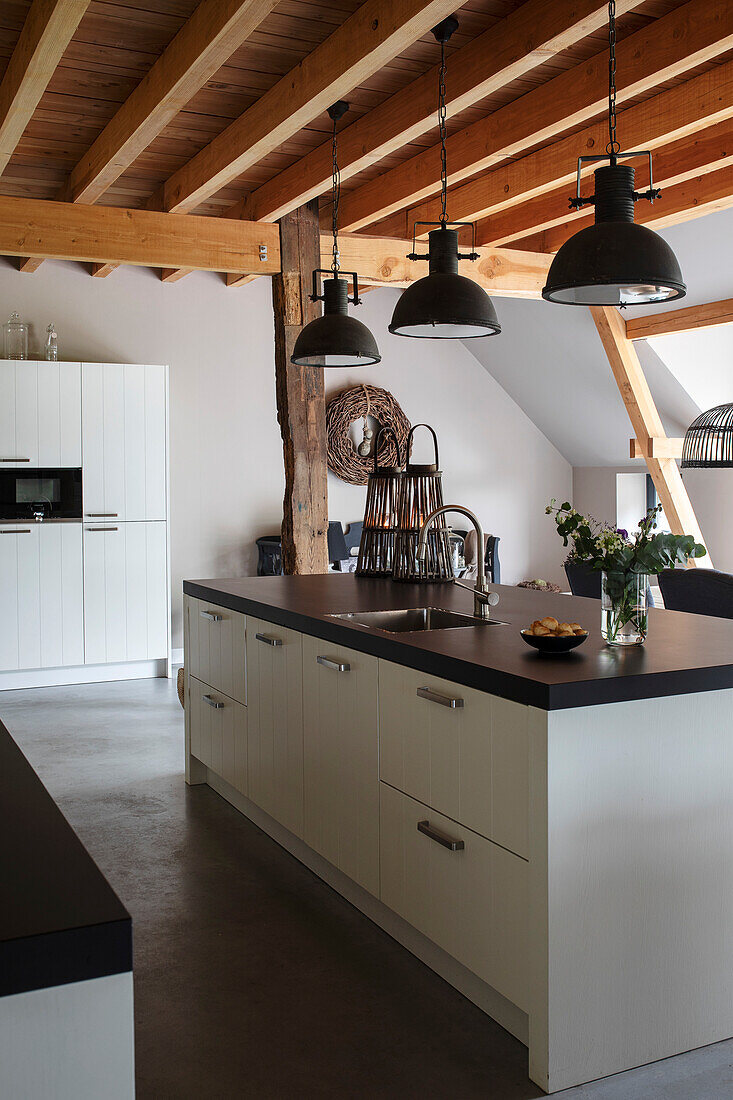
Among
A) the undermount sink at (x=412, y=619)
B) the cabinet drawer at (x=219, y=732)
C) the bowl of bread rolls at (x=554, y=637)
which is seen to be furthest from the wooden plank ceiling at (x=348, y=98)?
the cabinet drawer at (x=219, y=732)

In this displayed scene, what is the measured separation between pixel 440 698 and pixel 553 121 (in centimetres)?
284

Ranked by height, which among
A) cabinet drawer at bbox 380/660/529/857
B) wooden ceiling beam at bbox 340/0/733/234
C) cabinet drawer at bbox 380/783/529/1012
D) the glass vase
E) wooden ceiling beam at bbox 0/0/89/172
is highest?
wooden ceiling beam at bbox 340/0/733/234

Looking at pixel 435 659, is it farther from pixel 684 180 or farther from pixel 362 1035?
pixel 684 180

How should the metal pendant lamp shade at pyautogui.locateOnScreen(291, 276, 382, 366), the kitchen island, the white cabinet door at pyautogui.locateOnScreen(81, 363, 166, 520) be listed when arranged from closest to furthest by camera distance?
the kitchen island
the metal pendant lamp shade at pyautogui.locateOnScreen(291, 276, 382, 366)
the white cabinet door at pyautogui.locateOnScreen(81, 363, 166, 520)

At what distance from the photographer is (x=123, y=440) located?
609cm

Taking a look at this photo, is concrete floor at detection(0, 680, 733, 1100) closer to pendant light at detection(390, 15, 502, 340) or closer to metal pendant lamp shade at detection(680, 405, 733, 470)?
pendant light at detection(390, 15, 502, 340)

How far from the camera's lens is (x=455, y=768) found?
2148mm

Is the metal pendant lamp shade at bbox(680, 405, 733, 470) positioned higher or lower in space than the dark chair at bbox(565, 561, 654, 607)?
higher

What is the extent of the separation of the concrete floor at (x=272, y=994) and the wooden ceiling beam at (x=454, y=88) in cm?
278

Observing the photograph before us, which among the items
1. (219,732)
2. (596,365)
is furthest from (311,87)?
(596,365)

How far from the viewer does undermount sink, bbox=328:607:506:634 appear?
289 cm

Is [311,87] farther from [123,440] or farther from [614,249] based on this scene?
[123,440]

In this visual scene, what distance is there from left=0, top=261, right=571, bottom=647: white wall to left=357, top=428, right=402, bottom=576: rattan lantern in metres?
3.31

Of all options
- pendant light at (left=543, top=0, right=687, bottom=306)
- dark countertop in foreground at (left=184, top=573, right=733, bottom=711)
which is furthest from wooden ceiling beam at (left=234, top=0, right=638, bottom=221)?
dark countertop in foreground at (left=184, top=573, right=733, bottom=711)
